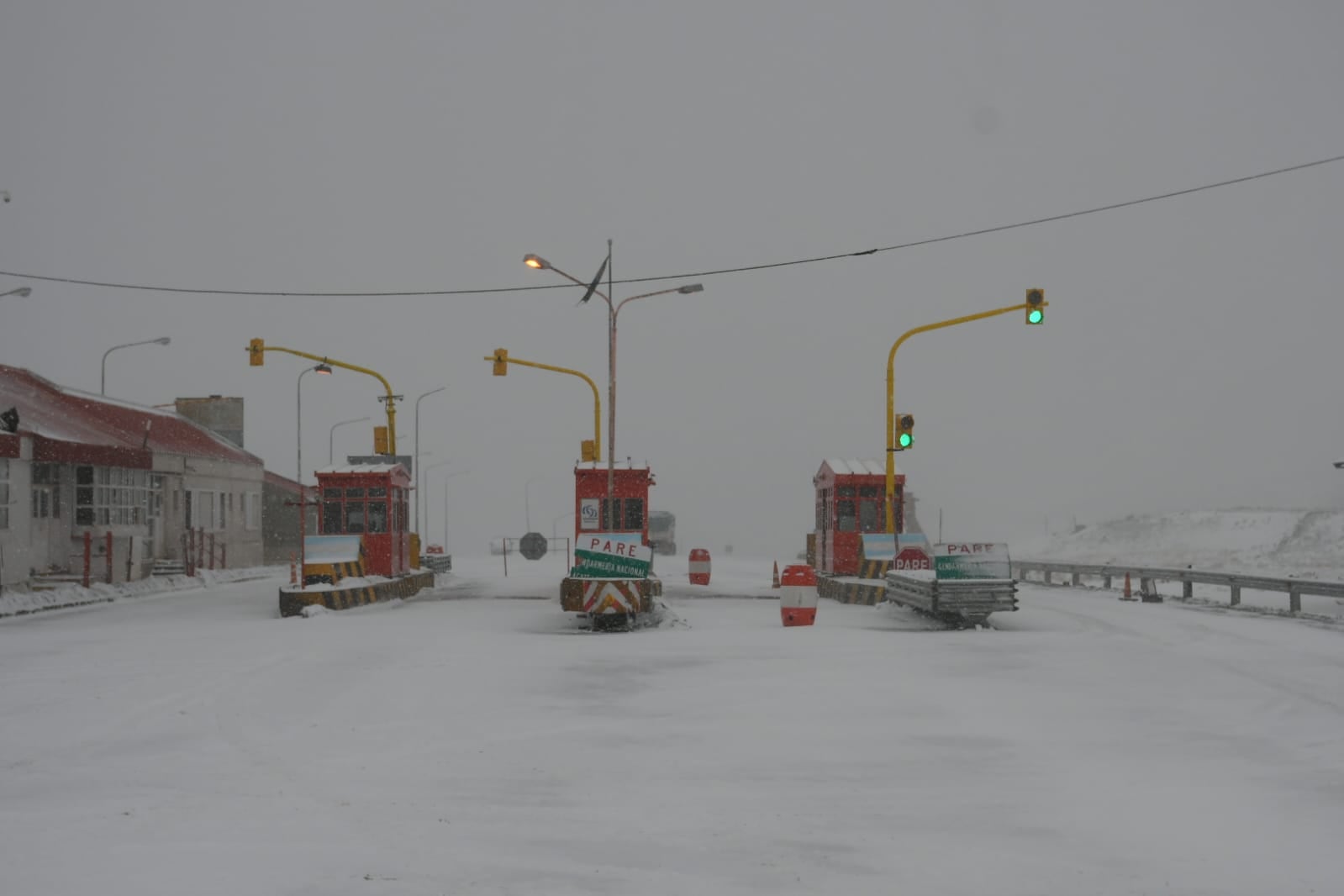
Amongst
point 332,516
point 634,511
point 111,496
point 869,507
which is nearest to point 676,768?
point 634,511

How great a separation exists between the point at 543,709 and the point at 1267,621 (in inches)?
673

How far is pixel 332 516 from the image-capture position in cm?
3009

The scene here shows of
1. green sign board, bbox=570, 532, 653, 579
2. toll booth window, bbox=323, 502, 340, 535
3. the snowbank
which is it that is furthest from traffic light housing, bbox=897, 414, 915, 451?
the snowbank

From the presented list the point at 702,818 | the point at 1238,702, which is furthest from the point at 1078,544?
the point at 702,818

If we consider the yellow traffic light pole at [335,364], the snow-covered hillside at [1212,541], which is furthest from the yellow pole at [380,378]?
the snow-covered hillside at [1212,541]

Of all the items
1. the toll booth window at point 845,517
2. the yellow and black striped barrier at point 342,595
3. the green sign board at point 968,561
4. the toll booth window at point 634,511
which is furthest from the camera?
the toll booth window at point 634,511

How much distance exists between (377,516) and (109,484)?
14.0m

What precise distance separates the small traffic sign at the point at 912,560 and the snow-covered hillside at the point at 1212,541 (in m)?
29.4

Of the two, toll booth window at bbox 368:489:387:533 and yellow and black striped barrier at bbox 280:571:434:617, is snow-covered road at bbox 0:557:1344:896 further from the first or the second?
toll booth window at bbox 368:489:387:533

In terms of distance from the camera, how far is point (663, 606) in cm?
2452

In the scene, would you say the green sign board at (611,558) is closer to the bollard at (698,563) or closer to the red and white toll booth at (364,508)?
the red and white toll booth at (364,508)

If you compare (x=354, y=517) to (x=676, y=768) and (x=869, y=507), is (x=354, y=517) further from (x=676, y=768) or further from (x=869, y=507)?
(x=676, y=768)

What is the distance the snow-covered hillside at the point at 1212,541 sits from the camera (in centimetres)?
5944

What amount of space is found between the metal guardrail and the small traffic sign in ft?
23.8
